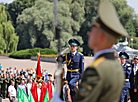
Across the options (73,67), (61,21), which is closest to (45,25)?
(61,21)

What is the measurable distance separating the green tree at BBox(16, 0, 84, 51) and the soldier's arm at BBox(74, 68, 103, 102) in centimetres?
4524

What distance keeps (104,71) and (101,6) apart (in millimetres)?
521

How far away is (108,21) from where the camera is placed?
7.32 feet

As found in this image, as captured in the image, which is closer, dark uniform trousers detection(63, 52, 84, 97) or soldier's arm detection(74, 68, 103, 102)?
soldier's arm detection(74, 68, 103, 102)

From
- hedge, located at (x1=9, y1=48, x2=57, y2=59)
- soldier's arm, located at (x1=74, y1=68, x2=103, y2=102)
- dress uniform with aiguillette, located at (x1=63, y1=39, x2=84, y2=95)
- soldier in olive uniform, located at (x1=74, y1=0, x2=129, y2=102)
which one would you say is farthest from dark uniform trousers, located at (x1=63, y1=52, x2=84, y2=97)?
hedge, located at (x1=9, y1=48, x2=57, y2=59)

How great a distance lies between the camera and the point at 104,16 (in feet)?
7.38

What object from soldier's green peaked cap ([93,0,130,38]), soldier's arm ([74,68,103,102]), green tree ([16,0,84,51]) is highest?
green tree ([16,0,84,51])

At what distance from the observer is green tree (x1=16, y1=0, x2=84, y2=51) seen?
1938 inches

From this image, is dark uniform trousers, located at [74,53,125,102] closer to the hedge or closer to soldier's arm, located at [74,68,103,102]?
soldier's arm, located at [74,68,103,102]

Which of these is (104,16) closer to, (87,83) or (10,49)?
(87,83)

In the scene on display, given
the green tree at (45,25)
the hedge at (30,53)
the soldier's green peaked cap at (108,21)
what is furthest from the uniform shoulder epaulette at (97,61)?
the green tree at (45,25)

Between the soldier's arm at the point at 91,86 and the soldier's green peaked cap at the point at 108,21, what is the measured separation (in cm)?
34

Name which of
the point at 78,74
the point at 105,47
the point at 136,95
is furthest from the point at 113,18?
the point at 136,95

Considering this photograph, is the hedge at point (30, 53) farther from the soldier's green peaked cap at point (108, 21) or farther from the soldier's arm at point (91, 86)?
the soldier's arm at point (91, 86)
